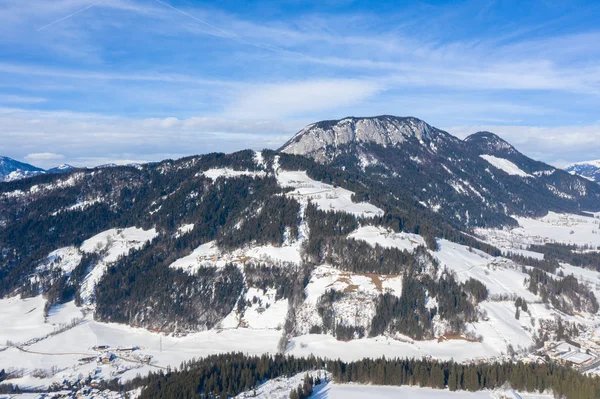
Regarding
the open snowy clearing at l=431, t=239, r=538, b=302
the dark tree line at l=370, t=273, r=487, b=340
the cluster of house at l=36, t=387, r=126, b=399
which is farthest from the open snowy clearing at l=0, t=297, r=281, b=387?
the open snowy clearing at l=431, t=239, r=538, b=302

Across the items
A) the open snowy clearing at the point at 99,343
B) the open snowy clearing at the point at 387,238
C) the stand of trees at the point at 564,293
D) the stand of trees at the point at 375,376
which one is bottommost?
the open snowy clearing at the point at 99,343

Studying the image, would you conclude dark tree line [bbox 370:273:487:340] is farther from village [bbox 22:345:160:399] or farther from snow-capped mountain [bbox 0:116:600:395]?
village [bbox 22:345:160:399]

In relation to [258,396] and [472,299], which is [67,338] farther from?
[472,299]

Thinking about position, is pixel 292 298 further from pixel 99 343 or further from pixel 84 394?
pixel 84 394

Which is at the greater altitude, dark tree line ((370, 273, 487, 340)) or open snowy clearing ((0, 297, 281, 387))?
dark tree line ((370, 273, 487, 340))

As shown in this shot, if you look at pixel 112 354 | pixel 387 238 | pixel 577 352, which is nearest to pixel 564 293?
pixel 577 352

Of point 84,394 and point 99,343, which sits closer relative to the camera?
point 84,394

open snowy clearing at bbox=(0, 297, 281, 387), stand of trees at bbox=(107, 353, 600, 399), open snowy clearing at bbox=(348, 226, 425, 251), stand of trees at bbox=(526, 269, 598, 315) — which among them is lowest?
open snowy clearing at bbox=(0, 297, 281, 387)

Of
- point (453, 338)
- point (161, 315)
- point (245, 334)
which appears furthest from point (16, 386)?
point (453, 338)

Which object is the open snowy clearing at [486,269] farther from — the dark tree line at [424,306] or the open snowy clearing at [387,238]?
the open snowy clearing at [387,238]

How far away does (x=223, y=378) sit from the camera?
96.0m

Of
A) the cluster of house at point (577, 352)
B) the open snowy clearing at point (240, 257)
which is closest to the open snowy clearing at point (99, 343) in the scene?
A: the open snowy clearing at point (240, 257)

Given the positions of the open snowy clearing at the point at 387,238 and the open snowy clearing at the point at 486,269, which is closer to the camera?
the open snowy clearing at the point at 486,269

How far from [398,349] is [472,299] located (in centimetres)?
3285
